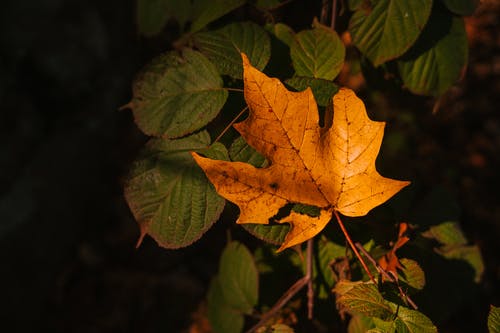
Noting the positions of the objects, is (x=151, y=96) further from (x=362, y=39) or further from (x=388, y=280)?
(x=388, y=280)

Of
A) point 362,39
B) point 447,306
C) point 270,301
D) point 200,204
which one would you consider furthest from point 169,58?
point 447,306

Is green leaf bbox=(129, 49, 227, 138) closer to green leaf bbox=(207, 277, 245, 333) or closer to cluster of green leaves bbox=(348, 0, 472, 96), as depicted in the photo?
cluster of green leaves bbox=(348, 0, 472, 96)

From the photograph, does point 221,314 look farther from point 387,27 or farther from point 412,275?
point 387,27

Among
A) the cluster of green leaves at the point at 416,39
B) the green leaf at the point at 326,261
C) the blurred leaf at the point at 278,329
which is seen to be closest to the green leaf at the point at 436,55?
the cluster of green leaves at the point at 416,39

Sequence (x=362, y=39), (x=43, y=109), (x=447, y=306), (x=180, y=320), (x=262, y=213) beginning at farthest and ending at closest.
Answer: (x=43, y=109), (x=180, y=320), (x=447, y=306), (x=362, y=39), (x=262, y=213)

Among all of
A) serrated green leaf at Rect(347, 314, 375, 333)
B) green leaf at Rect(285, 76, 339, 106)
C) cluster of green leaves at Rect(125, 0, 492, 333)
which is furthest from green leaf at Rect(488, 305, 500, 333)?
green leaf at Rect(285, 76, 339, 106)
